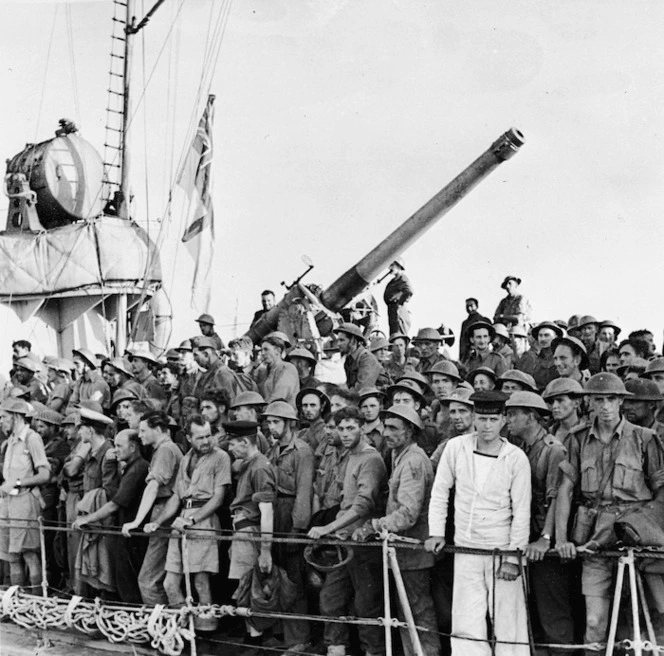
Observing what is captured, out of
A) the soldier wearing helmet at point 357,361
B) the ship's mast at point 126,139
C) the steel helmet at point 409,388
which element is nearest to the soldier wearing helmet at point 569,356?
the steel helmet at point 409,388

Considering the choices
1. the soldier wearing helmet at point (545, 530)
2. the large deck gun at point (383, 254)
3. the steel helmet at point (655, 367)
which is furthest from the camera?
the large deck gun at point (383, 254)

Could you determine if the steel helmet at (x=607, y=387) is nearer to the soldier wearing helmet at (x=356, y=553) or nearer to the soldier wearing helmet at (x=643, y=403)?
the soldier wearing helmet at (x=643, y=403)

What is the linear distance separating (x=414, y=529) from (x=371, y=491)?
1.11ft

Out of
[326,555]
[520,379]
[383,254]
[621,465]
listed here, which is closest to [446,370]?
[520,379]

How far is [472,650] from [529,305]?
255 inches

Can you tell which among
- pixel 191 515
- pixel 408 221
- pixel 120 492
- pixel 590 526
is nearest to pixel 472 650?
pixel 590 526

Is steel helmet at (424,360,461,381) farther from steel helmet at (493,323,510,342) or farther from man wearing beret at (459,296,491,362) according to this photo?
man wearing beret at (459,296,491,362)

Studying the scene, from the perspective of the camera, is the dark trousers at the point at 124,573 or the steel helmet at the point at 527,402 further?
the dark trousers at the point at 124,573

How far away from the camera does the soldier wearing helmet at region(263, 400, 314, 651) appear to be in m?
5.38

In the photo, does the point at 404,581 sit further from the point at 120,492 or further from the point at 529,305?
the point at 529,305

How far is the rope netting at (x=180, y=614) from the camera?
168 inches

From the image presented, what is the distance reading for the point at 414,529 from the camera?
4.89 meters

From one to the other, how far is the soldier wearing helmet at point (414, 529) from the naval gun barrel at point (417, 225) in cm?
601

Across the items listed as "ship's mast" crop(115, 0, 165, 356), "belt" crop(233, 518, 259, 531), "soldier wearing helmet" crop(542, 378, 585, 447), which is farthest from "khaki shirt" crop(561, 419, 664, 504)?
"ship's mast" crop(115, 0, 165, 356)
